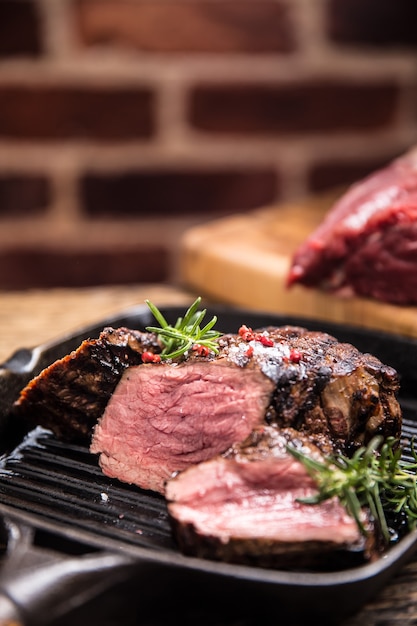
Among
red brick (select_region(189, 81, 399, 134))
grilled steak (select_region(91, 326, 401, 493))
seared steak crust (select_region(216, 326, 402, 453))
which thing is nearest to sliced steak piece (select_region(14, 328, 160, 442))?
grilled steak (select_region(91, 326, 401, 493))

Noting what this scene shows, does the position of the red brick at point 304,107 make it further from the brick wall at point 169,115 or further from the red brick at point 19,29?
the red brick at point 19,29

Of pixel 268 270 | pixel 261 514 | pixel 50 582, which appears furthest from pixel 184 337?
pixel 268 270

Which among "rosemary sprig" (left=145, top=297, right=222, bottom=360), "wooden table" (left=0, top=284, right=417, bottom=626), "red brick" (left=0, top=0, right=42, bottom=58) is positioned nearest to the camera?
"rosemary sprig" (left=145, top=297, right=222, bottom=360)

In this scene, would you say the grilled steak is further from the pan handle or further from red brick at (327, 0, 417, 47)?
red brick at (327, 0, 417, 47)

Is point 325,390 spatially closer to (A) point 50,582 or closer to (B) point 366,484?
(B) point 366,484

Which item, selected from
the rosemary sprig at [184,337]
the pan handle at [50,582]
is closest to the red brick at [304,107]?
the rosemary sprig at [184,337]

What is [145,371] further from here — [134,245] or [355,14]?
[355,14]
